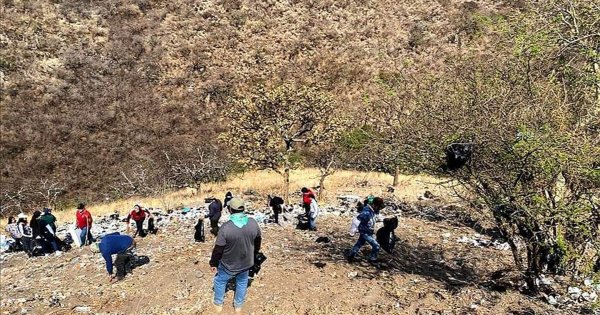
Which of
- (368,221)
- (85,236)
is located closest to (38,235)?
(85,236)

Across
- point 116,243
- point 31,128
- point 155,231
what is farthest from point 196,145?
point 116,243

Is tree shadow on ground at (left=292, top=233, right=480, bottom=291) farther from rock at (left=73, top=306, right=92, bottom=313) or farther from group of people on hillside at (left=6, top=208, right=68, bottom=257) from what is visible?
group of people on hillside at (left=6, top=208, right=68, bottom=257)

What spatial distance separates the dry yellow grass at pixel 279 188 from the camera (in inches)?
798

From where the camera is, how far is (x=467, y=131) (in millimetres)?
7895

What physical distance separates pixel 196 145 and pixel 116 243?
2233 centimetres

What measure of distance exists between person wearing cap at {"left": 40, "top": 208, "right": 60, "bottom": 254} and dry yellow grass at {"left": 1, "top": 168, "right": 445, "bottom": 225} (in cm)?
557

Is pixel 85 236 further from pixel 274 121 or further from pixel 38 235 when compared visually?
pixel 274 121

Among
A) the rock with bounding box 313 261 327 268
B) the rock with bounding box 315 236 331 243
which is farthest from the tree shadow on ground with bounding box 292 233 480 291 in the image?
the rock with bounding box 315 236 331 243

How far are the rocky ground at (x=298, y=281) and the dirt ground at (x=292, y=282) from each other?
0.06 ft

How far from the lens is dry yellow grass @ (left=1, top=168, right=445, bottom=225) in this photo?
20281 millimetres

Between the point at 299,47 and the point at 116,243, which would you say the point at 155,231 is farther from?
the point at 299,47

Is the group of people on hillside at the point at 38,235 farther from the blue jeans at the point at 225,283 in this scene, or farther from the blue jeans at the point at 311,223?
the blue jeans at the point at 225,283

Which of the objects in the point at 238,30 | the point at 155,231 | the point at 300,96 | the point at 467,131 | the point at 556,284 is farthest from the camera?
the point at 238,30

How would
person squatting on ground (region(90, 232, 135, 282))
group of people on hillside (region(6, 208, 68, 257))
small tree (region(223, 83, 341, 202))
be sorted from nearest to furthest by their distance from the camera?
person squatting on ground (region(90, 232, 135, 282)), group of people on hillside (region(6, 208, 68, 257)), small tree (region(223, 83, 341, 202))
